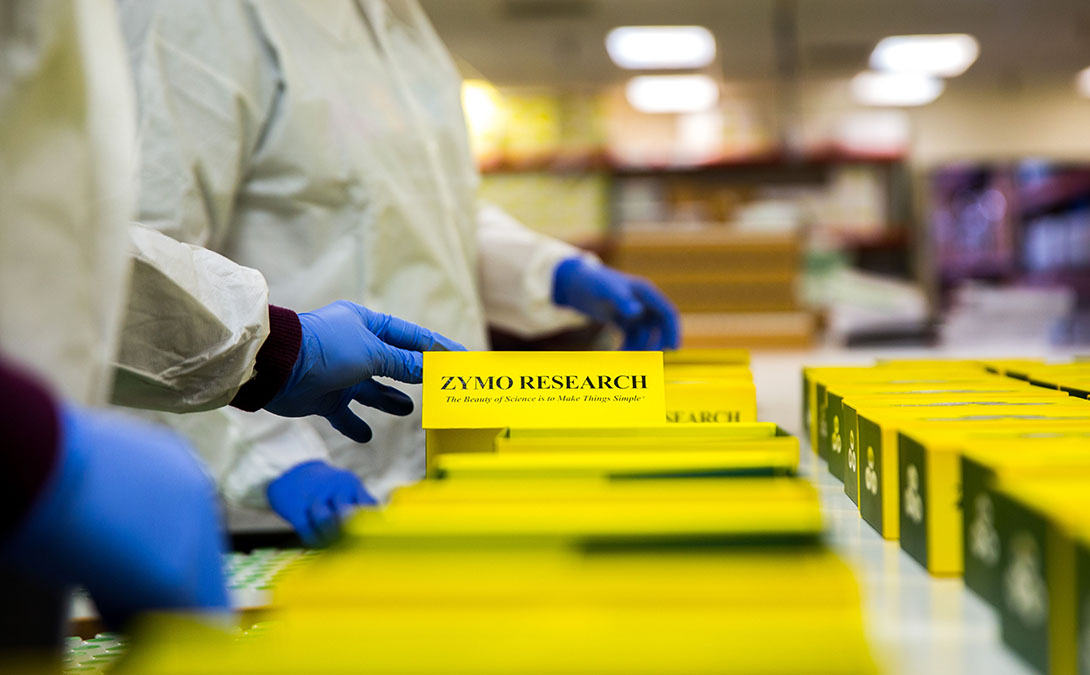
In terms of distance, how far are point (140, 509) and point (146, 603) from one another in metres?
0.05

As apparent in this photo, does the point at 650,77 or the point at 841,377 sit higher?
the point at 650,77

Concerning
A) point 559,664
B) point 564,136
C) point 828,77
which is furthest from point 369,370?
point 828,77

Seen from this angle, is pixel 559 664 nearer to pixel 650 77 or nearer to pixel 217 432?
pixel 217 432

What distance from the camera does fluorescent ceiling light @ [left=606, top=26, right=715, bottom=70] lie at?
452 cm

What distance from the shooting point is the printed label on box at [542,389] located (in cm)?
78

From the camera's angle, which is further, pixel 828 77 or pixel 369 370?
pixel 828 77

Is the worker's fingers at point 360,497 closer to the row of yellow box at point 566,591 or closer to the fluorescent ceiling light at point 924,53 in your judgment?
the row of yellow box at point 566,591

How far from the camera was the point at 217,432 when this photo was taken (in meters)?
1.20

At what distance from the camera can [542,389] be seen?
784 millimetres

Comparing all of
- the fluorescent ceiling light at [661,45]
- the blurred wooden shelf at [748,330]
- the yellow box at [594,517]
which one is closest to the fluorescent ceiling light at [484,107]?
the fluorescent ceiling light at [661,45]

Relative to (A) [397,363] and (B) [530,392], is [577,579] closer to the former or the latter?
(B) [530,392]

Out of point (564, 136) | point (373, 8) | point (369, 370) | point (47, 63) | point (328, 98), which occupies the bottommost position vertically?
point (369, 370)

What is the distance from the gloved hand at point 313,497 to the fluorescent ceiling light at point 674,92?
4.81m

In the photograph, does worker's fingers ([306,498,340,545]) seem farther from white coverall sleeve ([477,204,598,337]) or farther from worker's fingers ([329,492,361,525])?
white coverall sleeve ([477,204,598,337])
